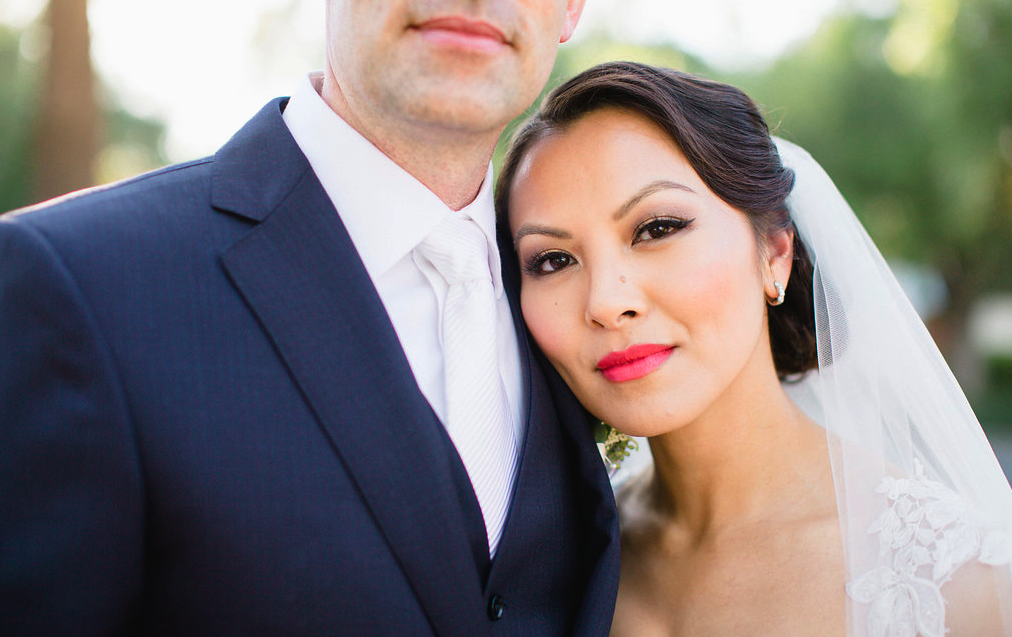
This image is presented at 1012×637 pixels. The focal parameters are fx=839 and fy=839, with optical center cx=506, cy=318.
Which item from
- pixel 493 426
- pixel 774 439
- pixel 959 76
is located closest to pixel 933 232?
pixel 959 76

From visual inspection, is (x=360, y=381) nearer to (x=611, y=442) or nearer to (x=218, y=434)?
(x=218, y=434)

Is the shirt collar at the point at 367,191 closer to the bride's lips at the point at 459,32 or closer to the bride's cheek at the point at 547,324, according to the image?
the bride's lips at the point at 459,32

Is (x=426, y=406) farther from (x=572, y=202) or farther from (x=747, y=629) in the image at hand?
(x=747, y=629)

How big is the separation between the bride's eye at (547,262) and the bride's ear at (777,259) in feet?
2.27

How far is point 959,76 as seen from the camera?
14.4 m

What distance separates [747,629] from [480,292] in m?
1.31

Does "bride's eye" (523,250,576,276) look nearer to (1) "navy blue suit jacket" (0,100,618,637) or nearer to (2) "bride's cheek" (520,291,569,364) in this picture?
(2) "bride's cheek" (520,291,569,364)

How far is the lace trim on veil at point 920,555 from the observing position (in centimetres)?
230

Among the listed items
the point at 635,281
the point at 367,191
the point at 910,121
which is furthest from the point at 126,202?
the point at 910,121

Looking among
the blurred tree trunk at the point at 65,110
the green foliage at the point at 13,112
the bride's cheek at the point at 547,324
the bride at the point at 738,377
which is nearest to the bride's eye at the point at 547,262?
the bride at the point at 738,377

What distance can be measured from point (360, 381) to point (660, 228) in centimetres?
116

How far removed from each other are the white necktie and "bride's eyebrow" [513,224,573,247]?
31cm

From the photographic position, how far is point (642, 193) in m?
2.48

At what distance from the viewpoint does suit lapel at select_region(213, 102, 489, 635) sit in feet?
5.77
